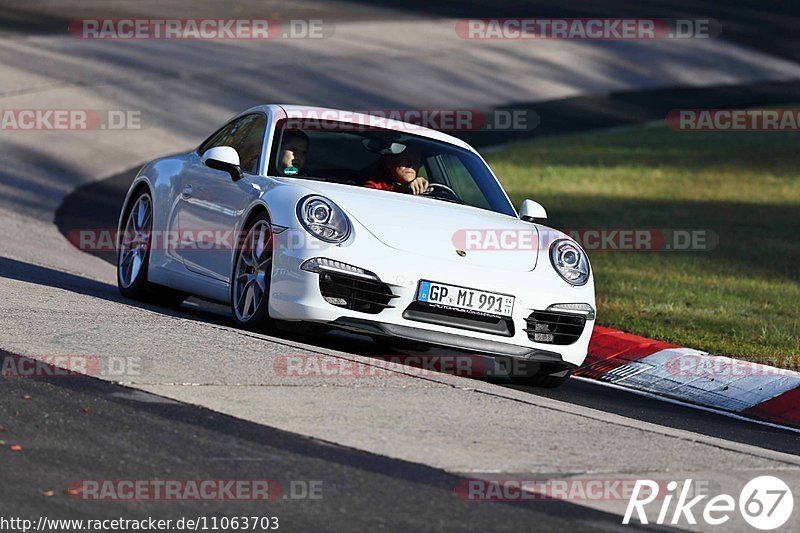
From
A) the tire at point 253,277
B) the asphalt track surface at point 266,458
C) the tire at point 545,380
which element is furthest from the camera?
the tire at point 545,380

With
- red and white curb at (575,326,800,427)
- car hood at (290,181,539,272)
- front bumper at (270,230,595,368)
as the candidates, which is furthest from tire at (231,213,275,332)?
red and white curb at (575,326,800,427)

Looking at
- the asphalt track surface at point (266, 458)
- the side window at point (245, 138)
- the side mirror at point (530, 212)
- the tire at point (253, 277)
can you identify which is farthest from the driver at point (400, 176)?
the asphalt track surface at point (266, 458)

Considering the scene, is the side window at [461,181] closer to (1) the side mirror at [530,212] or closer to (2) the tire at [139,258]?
(1) the side mirror at [530,212]

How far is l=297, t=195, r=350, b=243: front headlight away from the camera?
8633 mm

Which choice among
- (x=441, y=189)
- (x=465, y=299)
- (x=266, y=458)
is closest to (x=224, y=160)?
(x=441, y=189)

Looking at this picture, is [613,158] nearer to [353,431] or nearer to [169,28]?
[169,28]

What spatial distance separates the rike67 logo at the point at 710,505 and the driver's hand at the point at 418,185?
12.3ft

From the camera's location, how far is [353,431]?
6.79 m

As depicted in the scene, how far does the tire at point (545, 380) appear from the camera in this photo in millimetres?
9367

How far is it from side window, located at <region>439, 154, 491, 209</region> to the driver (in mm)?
243

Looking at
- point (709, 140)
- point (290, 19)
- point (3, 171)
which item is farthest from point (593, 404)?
point (290, 19)

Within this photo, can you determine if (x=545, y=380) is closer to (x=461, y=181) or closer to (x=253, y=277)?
(x=461, y=181)

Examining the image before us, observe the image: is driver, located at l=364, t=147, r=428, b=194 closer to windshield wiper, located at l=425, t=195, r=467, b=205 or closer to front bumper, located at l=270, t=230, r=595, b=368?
windshield wiper, located at l=425, t=195, r=467, b=205

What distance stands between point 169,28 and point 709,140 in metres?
11.1
